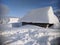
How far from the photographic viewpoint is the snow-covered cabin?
1.24 m

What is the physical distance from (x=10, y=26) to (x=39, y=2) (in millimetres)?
499

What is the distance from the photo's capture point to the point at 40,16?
1.25 metres

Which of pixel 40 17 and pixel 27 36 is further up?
pixel 40 17

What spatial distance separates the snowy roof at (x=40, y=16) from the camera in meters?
1.24

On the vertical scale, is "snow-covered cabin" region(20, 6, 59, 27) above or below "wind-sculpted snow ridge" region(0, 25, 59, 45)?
above

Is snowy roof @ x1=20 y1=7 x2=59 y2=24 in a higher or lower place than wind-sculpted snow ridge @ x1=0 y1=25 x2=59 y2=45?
higher

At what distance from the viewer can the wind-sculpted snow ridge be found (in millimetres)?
1174

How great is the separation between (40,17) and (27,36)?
0.30 metres

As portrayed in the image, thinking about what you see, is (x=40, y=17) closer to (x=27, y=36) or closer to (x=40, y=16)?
(x=40, y=16)

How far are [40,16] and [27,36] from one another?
12.2 inches

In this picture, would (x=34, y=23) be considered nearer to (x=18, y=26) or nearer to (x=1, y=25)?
(x=18, y=26)

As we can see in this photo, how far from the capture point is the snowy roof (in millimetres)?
1239

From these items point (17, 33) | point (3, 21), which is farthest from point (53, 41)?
point (3, 21)

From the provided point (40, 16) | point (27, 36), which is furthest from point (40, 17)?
point (27, 36)
